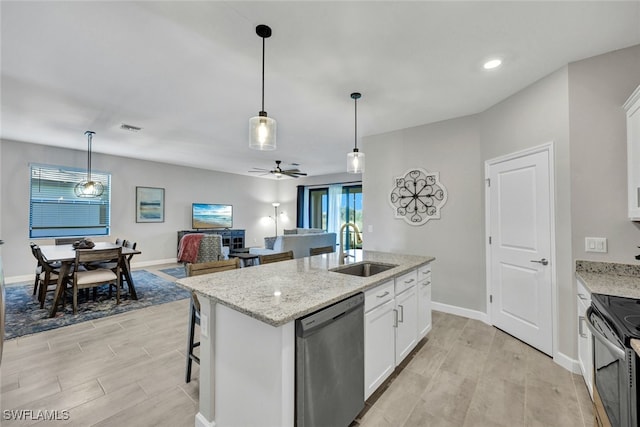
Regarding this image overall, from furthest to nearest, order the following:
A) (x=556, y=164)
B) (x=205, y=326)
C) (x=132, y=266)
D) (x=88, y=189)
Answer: (x=132, y=266), (x=88, y=189), (x=556, y=164), (x=205, y=326)

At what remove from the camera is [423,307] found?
2.69 meters

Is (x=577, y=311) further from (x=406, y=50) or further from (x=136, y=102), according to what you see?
(x=136, y=102)

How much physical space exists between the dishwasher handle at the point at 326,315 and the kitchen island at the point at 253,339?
37mm

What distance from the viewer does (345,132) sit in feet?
14.4

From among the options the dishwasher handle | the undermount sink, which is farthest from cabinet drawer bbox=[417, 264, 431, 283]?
the dishwasher handle

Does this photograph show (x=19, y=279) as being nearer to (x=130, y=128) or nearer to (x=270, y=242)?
(x=130, y=128)

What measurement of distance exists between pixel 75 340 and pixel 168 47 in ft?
10.2

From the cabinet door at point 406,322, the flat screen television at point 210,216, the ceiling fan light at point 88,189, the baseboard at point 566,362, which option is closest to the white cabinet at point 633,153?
the baseboard at point 566,362

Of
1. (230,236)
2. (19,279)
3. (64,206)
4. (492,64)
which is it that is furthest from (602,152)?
(19,279)

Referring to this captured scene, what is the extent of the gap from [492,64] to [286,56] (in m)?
1.87

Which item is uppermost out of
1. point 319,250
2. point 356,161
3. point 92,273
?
point 356,161

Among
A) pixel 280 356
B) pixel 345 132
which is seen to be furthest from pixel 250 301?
pixel 345 132

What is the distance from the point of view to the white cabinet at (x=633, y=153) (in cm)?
191

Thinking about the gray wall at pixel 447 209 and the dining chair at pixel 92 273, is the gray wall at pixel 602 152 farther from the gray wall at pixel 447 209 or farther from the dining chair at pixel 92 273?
the dining chair at pixel 92 273
